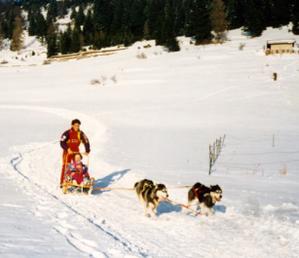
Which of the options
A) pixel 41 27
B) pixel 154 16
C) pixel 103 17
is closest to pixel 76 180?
pixel 154 16

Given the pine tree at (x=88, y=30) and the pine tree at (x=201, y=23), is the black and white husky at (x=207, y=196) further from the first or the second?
the pine tree at (x=88, y=30)

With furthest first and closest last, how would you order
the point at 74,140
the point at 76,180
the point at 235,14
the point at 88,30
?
the point at 88,30 → the point at 235,14 → the point at 74,140 → the point at 76,180

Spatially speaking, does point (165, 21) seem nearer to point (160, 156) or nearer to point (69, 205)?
point (160, 156)

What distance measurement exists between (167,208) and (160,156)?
6392 millimetres

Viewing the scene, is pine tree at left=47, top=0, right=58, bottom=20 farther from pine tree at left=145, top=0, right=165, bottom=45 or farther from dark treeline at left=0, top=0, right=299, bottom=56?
pine tree at left=145, top=0, right=165, bottom=45

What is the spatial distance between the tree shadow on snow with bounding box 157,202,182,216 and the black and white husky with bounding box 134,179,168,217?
1.40 ft

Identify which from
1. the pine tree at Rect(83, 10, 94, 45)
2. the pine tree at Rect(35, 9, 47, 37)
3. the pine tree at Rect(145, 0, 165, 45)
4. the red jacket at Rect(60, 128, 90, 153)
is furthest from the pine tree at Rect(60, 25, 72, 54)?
the red jacket at Rect(60, 128, 90, 153)

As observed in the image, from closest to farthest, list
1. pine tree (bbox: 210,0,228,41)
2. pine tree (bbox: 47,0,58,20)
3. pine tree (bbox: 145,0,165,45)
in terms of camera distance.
Answer: pine tree (bbox: 210,0,228,41), pine tree (bbox: 145,0,165,45), pine tree (bbox: 47,0,58,20)

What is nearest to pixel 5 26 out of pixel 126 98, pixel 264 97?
pixel 126 98

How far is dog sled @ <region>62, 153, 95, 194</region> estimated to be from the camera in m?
11.0

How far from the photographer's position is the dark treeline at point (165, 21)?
194 ft

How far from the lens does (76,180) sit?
36.3 feet

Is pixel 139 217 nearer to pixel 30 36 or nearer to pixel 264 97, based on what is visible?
pixel 264 97

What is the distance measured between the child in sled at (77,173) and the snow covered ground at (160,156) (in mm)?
448
